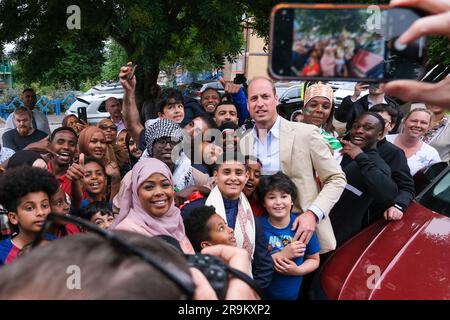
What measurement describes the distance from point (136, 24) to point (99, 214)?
2244mm

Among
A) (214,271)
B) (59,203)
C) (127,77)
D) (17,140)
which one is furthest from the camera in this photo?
(17,140)

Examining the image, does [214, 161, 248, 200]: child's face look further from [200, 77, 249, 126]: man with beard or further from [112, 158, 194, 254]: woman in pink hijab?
[200, 77, 249, 126]: man with beard

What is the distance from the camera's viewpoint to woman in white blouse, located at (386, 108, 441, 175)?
3.93 metres

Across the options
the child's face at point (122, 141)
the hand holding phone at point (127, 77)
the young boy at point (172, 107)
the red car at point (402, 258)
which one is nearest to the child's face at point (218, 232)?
the red car at point (402, 258)

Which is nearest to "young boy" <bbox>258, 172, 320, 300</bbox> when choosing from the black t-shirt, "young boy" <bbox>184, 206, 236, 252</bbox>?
"young boy" <bbox>184, 206, 236, 252</bbox>

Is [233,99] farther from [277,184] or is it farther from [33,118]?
→ [277,184]

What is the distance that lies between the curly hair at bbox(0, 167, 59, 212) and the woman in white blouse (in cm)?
298

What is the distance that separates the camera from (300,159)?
111 inches

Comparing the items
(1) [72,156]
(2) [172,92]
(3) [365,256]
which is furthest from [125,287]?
(2) [172,92]

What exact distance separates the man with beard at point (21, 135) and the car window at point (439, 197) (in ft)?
12.5

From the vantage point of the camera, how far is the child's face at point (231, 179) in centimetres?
276

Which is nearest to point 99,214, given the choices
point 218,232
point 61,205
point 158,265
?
point 61,205

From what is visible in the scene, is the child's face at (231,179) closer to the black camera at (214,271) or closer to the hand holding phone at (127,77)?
the hand holding phone at (127,77)

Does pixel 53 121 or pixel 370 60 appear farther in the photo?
pixel 53 121
